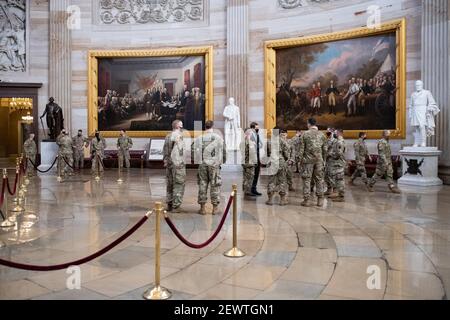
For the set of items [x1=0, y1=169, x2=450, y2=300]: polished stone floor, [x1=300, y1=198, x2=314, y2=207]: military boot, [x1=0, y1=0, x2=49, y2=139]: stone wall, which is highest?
[x1=0, y1=0, x2=49, y2=139]: stone wall

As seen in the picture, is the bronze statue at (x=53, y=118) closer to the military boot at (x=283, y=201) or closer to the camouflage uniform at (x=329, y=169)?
the military boot at (x=283, y=201)

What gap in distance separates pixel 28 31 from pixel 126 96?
6.07 m

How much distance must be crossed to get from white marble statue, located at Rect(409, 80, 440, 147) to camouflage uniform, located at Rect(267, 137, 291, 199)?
5574 mm

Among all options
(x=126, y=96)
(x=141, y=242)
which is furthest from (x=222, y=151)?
(x=126, y=96)

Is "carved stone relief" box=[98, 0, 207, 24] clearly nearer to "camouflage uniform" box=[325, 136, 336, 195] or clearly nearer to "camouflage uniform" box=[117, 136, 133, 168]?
"camouflage uniform" box=[117, 136, 133, 168]

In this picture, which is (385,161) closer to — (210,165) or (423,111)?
(423,111)

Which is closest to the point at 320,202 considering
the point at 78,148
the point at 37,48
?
the point at 78,148

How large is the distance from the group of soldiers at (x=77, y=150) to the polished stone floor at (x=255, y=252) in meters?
6.53

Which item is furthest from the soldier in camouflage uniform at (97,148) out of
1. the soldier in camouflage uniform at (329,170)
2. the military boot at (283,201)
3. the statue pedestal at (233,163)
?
the soldier in camouflage uniform at (329,170)

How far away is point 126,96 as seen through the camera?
20.2 metres

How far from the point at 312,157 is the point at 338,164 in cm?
143

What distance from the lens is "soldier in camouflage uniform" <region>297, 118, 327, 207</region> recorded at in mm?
8719

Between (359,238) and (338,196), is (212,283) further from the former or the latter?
(338,196)

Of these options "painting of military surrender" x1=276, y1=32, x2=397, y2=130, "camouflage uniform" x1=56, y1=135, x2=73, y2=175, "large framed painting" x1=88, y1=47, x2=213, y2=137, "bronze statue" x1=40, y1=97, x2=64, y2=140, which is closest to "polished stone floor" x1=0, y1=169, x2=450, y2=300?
"camouflage uniform" x1=56, y1=135, x2=73, y2=175
